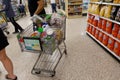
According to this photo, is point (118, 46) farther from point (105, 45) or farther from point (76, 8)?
point (76, 8)

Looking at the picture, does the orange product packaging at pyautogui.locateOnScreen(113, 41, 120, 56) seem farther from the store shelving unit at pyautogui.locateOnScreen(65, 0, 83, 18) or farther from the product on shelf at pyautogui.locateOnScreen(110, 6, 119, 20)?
the store shelving unit at pyautogui.locateOnScreen(65, 0, 83, 18)

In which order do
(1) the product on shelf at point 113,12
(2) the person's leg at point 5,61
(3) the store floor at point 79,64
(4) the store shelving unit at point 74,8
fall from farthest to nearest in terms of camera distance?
(4) the store shelving unit at point 74,8 → (1) the product on shelf at point 113,12 → (3) the store floor at point 79,64 → (2) the person's leg at point 5,61

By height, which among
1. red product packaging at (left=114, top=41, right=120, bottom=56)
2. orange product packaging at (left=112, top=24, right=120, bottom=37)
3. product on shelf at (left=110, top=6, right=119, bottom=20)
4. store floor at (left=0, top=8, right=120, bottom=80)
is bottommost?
store floor at (left=0, top=8, right=120, bottom=80)

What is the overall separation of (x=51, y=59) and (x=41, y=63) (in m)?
0.23

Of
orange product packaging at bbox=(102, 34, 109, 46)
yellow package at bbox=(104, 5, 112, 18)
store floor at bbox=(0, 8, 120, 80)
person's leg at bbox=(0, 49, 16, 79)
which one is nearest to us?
person's leg at bbox=(0, 49, 16, 79)

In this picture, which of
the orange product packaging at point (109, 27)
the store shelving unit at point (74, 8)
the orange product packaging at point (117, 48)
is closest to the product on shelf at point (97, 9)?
the orange product packaging at point (109, 27)

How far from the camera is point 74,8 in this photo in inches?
233

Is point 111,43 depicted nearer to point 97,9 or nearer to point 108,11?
point 108,11

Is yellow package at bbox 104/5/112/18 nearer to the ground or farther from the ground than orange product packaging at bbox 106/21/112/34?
farther from the ground

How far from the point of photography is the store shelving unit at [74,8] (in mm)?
5805

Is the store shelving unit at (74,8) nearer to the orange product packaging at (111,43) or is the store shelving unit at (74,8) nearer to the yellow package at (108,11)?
the yellow package at (108,11)

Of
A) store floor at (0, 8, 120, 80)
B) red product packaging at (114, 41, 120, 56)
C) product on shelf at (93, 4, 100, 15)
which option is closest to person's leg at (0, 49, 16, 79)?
store floor at (0, 8, 120, 80)

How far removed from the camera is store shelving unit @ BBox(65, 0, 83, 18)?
580cm

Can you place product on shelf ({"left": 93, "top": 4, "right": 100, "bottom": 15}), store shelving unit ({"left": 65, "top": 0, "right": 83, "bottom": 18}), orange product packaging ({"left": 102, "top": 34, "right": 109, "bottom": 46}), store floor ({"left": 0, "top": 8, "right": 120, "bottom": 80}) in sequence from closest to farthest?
store floor ({"left": 0, "top": 8, "right": 120, "bottom": 80})
orange product packaging ({"left": 102, "top": 34, "right": 109, "bottom": 46})
product on shelf ({"left": 93, "top": 4, "right": 100, "bottom": 15})
store shelving unit ({"left": 65, "top": 0, "right": 83, "bottom": 18})
